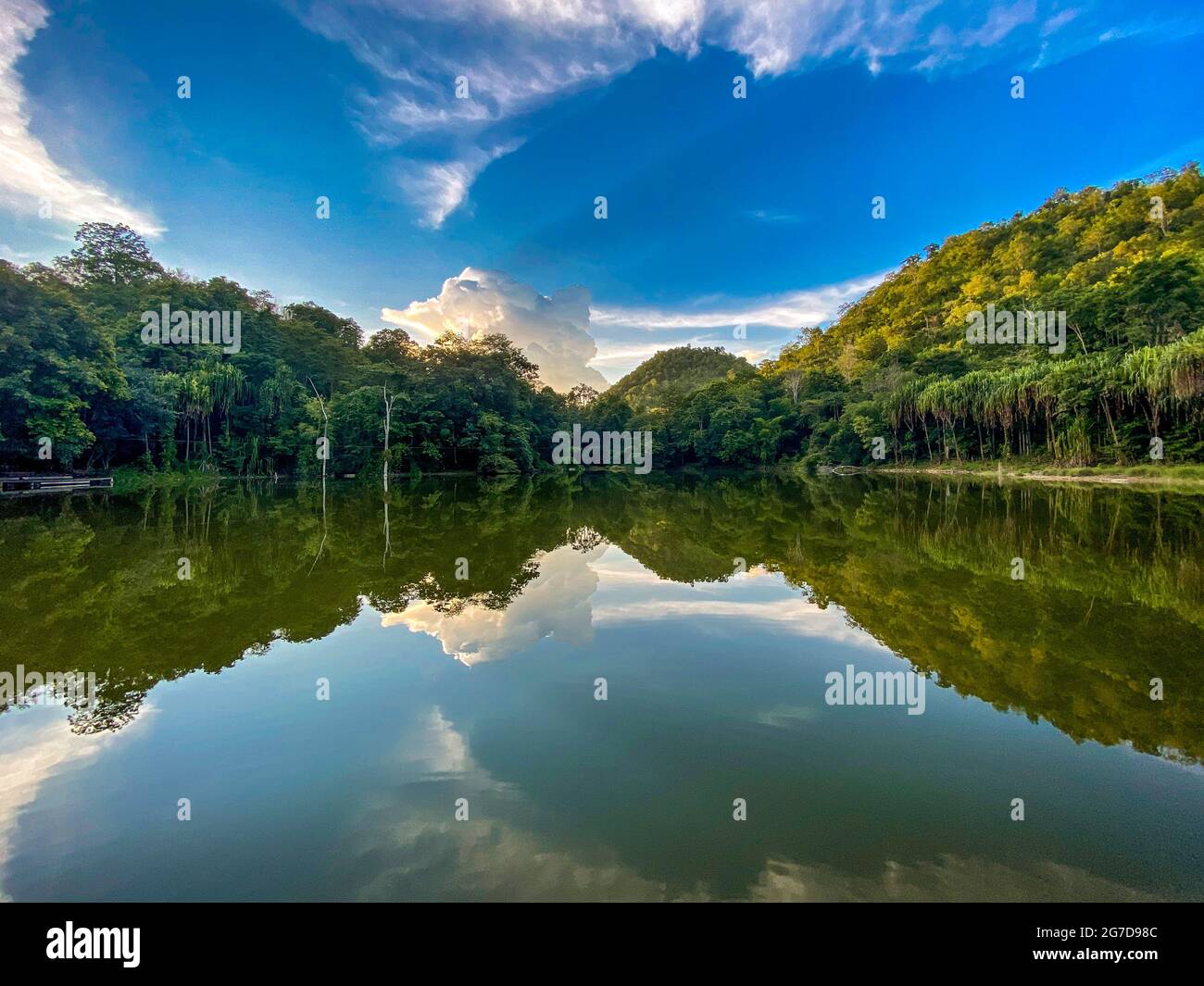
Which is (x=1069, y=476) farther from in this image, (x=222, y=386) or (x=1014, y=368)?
(x=222, y=386)

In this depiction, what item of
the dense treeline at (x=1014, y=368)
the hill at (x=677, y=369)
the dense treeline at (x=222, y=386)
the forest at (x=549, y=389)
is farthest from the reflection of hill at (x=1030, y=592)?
the hill at (x=677, y=369)

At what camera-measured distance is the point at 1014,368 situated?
3553 centimetres

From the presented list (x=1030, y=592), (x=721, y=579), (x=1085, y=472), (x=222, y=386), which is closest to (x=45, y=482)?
(x=222, y=386)

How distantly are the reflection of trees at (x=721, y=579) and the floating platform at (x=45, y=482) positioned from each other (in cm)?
753

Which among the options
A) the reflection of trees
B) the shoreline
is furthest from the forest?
the reflection of trees

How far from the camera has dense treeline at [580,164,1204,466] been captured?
82.9 ft

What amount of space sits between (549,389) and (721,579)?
154ft

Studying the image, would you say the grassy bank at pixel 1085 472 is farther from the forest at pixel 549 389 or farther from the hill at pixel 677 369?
the hill at pixel 677 369

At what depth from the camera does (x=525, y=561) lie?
855 cm

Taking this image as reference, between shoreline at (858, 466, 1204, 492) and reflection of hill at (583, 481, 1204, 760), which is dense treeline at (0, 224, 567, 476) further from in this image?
shoreline at (858, 466, 1204, 492)

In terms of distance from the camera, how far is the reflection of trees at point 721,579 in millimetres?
4086
